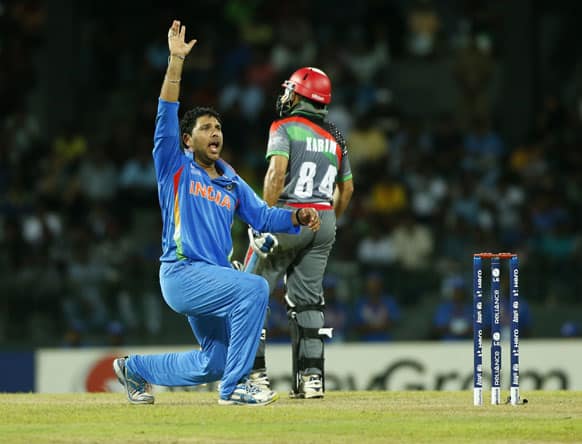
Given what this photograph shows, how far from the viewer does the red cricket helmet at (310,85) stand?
10.5 m

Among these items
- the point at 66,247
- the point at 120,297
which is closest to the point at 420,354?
the point at 120,297

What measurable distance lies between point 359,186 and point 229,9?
5.55 meters

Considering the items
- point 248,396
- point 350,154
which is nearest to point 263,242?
point 248,396

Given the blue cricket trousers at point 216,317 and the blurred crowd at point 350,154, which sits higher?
the blurred crowd at point 350,154

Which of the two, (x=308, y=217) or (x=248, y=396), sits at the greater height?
(x=308, y=217)

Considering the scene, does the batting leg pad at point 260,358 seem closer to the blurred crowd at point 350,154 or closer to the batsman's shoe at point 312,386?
the batsman's shoe at point 312,386

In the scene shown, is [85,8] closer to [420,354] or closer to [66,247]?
[66,247]

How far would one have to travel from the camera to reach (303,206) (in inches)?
408

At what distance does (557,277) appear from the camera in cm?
1748

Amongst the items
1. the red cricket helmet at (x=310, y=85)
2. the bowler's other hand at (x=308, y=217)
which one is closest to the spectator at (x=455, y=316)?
the red cricket helmet at (x=310, y=85)

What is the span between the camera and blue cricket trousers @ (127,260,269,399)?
9.15m

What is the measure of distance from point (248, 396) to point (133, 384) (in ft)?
2.85

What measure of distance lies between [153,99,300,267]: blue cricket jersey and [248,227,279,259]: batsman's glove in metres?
0.37

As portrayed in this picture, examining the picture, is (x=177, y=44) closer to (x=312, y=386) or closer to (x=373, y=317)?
(x=312, y=386)
